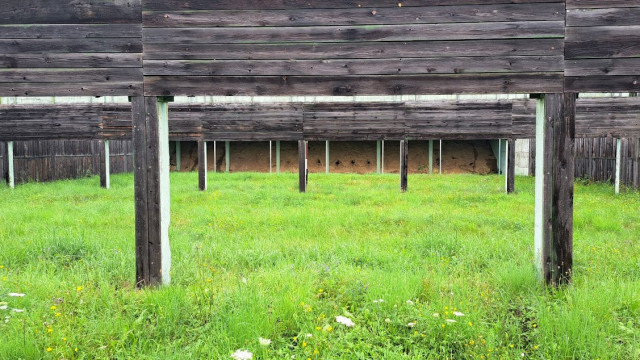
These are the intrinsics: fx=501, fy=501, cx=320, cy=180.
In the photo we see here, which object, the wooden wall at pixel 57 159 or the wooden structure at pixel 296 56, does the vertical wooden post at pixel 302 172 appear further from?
the wooden wall at pixel 57 159

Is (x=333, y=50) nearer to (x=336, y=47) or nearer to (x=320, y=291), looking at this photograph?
(x=336, y=47)

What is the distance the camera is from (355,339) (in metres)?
4.38

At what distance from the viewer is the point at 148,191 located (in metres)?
5.57

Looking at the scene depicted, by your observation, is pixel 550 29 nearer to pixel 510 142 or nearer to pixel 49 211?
pixel 49 211

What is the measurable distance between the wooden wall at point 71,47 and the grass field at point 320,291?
2.21 meters

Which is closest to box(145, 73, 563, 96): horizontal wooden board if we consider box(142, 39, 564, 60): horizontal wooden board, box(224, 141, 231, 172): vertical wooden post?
box(142, 39, 564, 60): horizontal wooden board

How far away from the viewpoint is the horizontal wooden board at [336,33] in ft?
17.9

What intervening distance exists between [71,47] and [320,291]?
3894 mm

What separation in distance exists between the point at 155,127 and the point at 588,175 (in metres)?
18.5

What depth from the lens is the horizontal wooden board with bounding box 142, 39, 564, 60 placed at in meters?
5.46

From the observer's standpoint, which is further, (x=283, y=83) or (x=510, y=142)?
(x=510, y=142)

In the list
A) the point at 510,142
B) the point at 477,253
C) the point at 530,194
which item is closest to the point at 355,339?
the point at 477,253

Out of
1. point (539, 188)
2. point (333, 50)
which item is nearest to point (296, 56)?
point (333, 50)

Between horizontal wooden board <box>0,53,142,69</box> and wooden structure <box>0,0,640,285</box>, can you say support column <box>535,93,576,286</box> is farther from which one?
horizontal wooden board <box>0,53,142,69</box>
